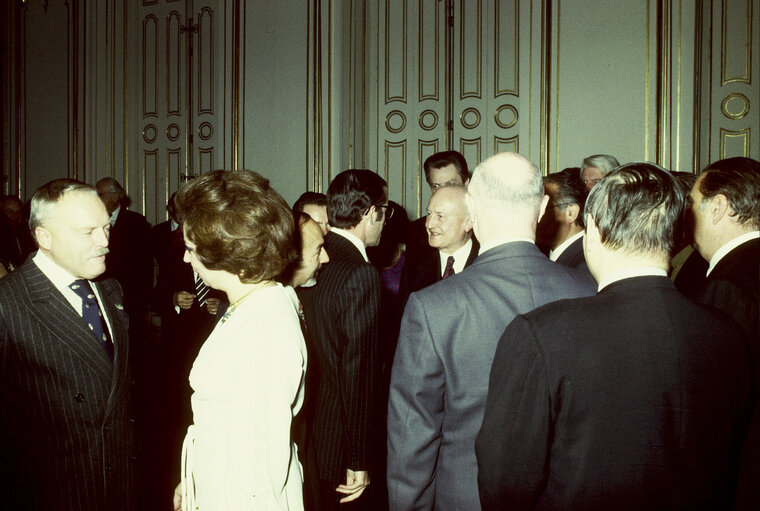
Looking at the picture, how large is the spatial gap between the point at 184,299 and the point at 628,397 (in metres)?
3.29

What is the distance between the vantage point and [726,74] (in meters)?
4.71

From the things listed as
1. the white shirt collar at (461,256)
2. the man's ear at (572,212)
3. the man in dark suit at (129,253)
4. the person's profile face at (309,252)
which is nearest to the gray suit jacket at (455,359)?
the person's profile face at (309,252)

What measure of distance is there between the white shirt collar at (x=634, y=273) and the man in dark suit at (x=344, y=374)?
1086 mm

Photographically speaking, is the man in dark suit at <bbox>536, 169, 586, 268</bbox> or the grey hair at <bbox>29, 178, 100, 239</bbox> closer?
the grey hair at <bbox>29, 178, 100, 239</bbox>

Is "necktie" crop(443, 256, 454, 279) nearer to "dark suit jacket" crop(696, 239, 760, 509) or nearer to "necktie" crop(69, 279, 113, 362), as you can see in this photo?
"dark suit jacket" crop(696, 239, 760, 509)

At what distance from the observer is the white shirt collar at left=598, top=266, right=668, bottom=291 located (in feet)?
3.84

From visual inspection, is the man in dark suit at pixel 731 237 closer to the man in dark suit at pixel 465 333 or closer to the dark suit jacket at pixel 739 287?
the dark suit jacket at pixel 739 287

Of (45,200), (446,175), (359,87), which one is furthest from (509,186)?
(359,87)

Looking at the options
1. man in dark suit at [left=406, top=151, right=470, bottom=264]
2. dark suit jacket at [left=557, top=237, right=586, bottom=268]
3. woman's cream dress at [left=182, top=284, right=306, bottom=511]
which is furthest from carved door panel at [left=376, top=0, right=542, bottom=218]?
woman's cream dress at [left=182, top=284, right=306, bottom=511]

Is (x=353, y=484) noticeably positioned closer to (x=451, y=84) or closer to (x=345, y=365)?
(x=345, y=365)

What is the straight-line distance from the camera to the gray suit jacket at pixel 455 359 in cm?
146

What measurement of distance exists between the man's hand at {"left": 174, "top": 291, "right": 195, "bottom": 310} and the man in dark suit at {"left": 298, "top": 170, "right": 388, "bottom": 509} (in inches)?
72.8

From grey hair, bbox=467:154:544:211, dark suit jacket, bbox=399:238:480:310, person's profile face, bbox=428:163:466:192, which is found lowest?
dark suit jacket, bbox=399:238:480:310

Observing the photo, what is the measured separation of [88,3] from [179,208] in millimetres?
6834
